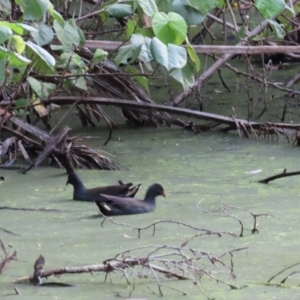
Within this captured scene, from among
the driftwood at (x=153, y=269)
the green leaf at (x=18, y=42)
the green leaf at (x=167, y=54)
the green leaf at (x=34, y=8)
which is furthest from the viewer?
the green leaf at (x=167, y=54)

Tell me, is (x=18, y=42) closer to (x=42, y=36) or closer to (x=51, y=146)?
(x=42, y=36)

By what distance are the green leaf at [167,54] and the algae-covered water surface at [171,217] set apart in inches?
32.6

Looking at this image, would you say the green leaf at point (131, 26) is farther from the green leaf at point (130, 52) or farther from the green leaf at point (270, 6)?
the green leaf at point (270, 6)

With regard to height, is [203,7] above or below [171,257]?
above

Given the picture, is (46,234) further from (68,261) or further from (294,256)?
(294,256)

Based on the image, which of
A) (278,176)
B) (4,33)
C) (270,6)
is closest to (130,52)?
(270,6)

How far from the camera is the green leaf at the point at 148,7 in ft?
14.1

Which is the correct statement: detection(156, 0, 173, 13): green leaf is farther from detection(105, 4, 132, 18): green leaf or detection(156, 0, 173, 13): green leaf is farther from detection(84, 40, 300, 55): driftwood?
detection(84, 40, 300, 55): driftwood

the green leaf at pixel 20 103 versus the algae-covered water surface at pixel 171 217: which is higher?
the green leaf at pixel 20 103

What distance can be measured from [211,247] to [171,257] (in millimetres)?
278

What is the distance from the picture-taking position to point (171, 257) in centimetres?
394

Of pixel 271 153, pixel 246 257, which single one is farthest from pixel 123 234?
pixel 271 153

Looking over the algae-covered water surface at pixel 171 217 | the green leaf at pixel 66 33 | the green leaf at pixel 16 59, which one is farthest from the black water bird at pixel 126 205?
the green leaf at pixel 16 59

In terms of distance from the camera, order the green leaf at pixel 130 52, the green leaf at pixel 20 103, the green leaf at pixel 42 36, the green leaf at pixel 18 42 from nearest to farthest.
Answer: the green leaf at pixel 18 42 < the green leaf at pixel 42 36 < the green leaf at pixel 130 52 < the green leaf at pixel 20 103
